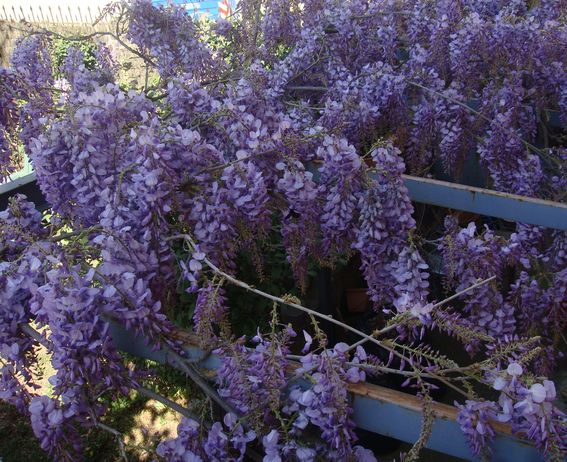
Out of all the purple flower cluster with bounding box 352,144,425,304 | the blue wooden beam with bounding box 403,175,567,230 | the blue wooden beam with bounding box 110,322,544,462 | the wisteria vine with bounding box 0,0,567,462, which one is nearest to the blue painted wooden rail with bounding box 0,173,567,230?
the blue wooden beam with bounding box 403,175,567,230

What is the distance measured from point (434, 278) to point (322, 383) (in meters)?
2.01

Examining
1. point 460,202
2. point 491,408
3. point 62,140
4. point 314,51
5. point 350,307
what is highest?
point 314,51

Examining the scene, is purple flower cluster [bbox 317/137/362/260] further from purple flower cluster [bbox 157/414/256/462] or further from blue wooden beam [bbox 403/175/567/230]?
purple flower cluster [bbox 157/414/256/462]

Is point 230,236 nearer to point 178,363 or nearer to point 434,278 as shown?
point 178,363

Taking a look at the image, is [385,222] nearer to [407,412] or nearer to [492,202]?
[492,202]

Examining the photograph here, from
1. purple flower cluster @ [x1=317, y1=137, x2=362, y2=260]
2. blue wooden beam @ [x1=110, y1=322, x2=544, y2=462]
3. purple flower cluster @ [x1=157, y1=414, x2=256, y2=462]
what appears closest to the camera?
blue wooden beam @ [x1=110, y1=322, x2=544, y2=462]

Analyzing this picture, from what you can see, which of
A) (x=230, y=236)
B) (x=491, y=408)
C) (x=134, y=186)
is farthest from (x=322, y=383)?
(x=134, y=186)

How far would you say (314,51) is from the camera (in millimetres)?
2715

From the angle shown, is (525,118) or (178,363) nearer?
(178,363)

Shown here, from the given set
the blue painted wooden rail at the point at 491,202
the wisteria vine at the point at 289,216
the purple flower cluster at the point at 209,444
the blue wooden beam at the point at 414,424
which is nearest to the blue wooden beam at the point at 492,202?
the blue painted wooden rail at the point at 491,202

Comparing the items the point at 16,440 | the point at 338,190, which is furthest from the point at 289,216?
the point at 16,440

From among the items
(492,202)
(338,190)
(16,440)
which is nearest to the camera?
(338,190)

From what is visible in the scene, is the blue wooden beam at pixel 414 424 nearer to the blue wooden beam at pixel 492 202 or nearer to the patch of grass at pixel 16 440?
the blue wooden beam at pixel 492 202

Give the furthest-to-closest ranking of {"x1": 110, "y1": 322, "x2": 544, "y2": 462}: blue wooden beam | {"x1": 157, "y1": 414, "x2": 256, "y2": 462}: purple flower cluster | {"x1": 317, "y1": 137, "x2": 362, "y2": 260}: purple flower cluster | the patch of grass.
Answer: the patch of grass < {"x1": 317, "y1": 137, "x2": 362, "y2": 260}: purple flower cluster < {"x1": 157, "y1": 414, "x2": 256, "y2": 462}: purple flower cluster < {"x1": 110, "y1": 322, "x2": 544, "y2": 462}: blue wooden beam
